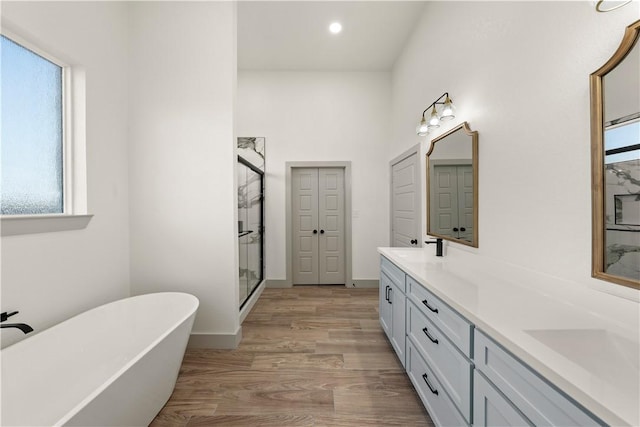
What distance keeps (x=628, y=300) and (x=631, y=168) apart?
1.55ft

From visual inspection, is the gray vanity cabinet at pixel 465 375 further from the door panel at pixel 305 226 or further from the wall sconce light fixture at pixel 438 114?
the door panel at pixel 305 226

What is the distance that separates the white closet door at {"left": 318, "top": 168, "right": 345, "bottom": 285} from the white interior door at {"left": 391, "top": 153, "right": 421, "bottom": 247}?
856mm

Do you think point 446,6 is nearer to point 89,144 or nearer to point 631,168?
point 631,168

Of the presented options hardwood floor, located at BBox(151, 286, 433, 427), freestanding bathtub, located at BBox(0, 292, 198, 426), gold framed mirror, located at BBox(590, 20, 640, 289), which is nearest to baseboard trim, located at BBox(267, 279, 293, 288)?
hardwood floor, located at BBox(151, 286, 433, 427)

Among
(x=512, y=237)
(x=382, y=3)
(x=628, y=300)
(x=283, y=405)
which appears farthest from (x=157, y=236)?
(x=382, y=3)

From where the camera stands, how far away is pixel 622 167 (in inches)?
37.8

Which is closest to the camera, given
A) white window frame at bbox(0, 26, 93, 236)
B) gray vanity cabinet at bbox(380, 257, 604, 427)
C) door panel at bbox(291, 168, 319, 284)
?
gray vanity cabinet at bbox(380, 257, 604, 427)

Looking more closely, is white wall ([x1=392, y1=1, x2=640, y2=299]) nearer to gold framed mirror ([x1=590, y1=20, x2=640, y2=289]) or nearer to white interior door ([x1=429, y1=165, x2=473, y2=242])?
gold framed mirror ([x1=590, y1=20, x2=640, y2=289])

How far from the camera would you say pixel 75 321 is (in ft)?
5.60

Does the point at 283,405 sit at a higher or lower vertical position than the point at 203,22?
lower

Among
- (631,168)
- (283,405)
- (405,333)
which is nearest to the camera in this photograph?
(631,168)

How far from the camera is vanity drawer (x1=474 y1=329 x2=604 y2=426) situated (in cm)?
67

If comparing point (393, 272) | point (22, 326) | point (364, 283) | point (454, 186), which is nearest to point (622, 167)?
point (454, 186)

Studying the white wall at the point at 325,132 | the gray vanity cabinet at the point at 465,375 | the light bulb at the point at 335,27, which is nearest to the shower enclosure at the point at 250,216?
the white wall at the point at 325,132
